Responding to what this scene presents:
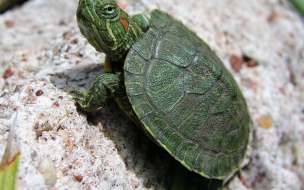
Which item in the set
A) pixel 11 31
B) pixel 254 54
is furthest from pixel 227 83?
pixel 11 31

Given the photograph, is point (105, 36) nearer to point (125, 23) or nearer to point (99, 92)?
point (125, 23)

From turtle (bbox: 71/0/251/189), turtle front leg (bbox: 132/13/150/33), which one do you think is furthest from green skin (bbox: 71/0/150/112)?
turtle front leg (bbox: 132/13/150/33)

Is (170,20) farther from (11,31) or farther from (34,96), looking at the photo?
(11,31)

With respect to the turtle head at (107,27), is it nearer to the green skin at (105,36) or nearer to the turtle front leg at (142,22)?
the green skin at (105,36)

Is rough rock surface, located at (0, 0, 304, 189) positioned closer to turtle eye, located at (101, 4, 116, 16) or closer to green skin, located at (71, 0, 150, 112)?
green skin, located at (71, 0, 150, 112)

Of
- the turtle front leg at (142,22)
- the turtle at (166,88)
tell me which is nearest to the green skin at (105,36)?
the turtle at (166,88)
